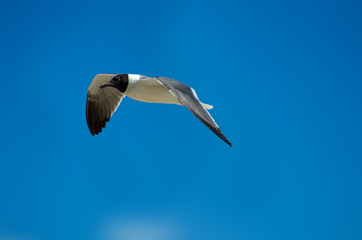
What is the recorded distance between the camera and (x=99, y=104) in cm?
346

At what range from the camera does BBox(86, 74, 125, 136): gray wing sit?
3.39 m

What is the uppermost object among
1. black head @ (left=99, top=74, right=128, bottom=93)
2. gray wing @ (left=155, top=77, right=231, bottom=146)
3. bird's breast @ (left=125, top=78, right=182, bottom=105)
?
black head @ (left=99, top=74, right=128, bottom=93)

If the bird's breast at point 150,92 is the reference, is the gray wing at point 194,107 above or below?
below

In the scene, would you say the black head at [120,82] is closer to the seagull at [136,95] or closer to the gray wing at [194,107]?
the seagull at [136,95]

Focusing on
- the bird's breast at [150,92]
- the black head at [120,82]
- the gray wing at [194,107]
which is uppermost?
the black head at [120,82]

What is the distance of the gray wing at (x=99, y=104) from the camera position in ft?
11.1

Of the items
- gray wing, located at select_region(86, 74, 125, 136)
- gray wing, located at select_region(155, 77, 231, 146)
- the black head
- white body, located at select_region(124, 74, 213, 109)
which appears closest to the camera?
gray wing, located at select_region(155, 77, 231, 146)

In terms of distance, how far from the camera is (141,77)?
2912 millimetres

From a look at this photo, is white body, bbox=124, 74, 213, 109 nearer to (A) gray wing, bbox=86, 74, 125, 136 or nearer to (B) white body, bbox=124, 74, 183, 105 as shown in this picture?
(B) white body, bbox=124, 74, 183, 105

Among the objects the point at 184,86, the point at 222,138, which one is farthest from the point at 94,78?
the point at 222,138

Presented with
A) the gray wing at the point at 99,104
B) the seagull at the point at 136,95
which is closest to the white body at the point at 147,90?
the seagull at the point at 136,95

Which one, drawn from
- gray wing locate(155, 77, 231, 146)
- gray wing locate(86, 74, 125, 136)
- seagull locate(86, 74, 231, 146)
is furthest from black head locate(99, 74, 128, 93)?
gray wing locate(155, 77, 231, 146)

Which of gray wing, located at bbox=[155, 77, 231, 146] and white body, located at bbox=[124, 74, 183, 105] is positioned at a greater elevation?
white body, located at bbox=[124, 74, 183, 105]

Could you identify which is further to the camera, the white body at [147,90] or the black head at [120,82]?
the black head at [120,82]
